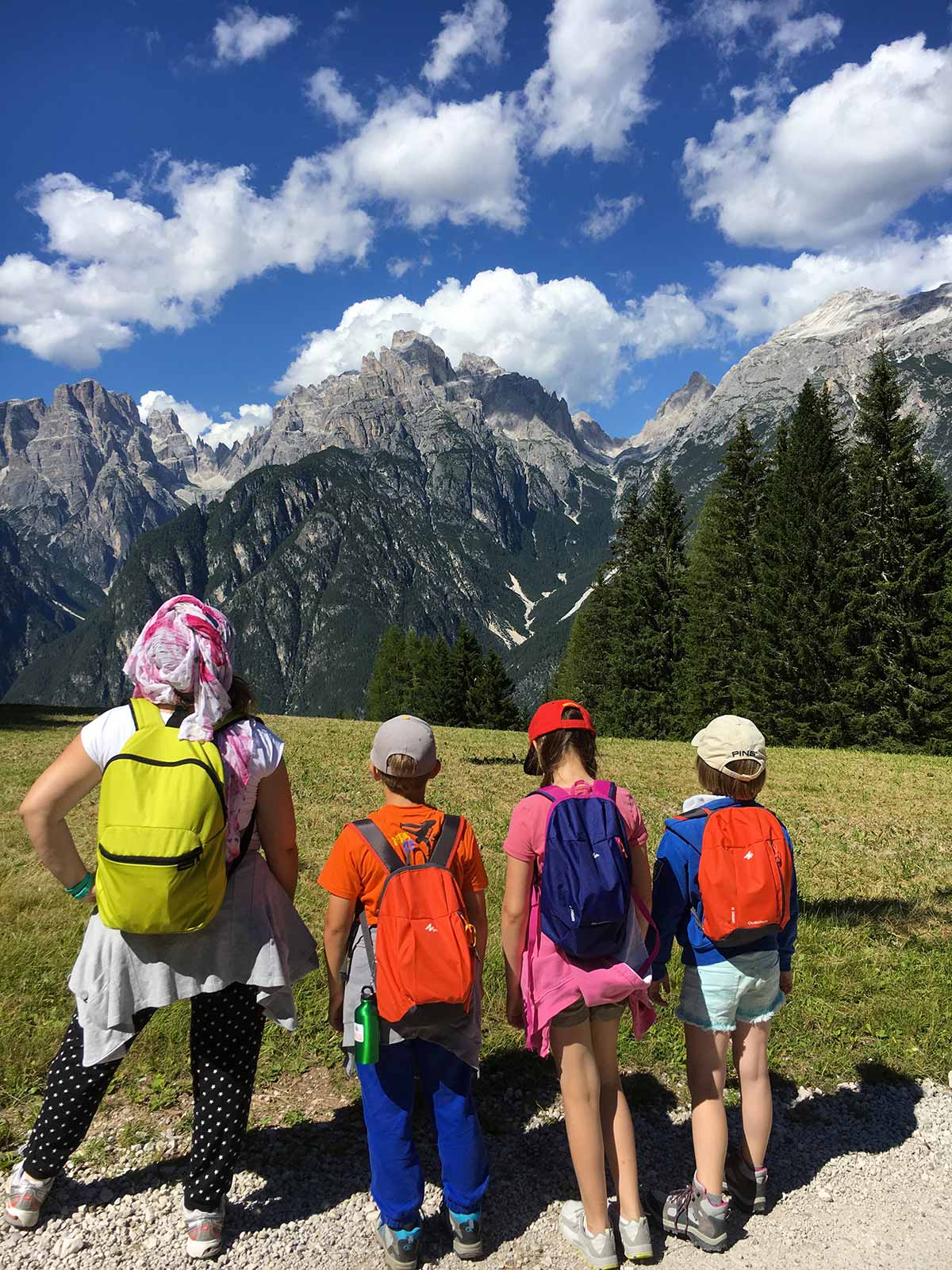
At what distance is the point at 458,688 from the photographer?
61.2m

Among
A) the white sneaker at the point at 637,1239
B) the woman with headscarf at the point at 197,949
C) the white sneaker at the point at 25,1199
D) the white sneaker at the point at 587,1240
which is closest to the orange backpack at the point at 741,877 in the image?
the white sneaker at the point at 637,1239

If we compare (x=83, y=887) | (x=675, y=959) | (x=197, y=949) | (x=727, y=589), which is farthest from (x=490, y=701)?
(x=197, y=949)

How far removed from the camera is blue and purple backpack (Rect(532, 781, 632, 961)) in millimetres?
3732

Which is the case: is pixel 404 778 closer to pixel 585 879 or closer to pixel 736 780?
pixel 585 879

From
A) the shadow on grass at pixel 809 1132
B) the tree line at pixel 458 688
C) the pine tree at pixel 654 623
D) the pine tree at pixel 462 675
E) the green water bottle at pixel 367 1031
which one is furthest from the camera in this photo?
the pine tree at pixel 462 675

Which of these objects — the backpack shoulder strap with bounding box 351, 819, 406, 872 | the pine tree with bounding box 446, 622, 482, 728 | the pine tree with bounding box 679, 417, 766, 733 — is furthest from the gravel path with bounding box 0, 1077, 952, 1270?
the pine tree with bounding box 446, 622, 482, 728

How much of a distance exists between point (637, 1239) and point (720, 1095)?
2.89ft

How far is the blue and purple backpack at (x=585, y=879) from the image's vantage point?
3732mm

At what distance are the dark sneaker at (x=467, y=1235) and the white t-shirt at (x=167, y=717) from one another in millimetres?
2367

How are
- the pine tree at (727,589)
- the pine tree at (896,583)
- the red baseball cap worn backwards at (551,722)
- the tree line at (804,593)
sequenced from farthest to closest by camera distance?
the pine tree at (727,589)
the tree line at (804,593)
the pine tree at (896,583)
the red baseball cap worn backwards at (551,722)

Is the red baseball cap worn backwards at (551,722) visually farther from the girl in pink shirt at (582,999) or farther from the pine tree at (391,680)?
the pine tree at (391,680)

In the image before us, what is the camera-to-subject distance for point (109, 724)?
3.60 metres

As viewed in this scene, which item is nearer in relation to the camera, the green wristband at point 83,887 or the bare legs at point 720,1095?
the green wristband at point 83,887

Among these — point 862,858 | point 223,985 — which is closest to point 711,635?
point 862,858
